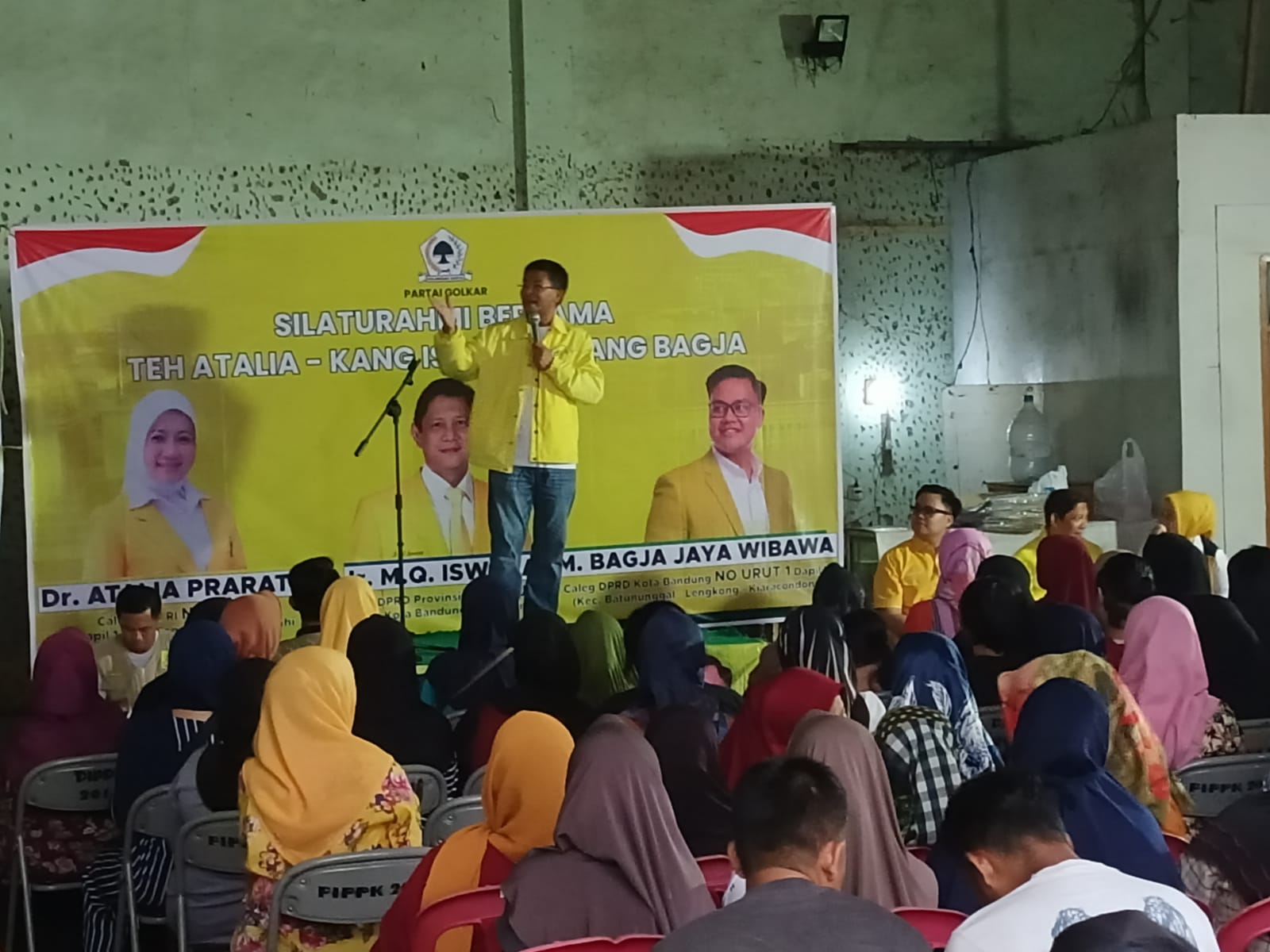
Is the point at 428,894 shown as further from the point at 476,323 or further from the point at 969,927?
the point at 476,323

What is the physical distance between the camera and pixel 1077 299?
285 inches

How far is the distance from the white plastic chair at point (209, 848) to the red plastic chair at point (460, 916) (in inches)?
33.1

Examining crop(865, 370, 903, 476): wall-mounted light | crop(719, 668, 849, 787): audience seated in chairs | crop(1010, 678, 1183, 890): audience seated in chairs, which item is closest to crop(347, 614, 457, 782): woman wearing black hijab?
crop(719, 668, 849, 787): audience seated in chairs

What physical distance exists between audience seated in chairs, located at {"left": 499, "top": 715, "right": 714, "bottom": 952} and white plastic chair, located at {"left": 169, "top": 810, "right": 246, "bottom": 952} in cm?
105

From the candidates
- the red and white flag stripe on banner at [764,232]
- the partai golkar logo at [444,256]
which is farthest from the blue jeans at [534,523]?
the red and white flag stripe on banner at [764,232]

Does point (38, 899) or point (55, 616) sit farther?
point (55, 616)

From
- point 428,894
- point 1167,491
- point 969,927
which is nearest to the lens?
point 969,927

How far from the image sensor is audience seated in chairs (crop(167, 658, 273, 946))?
336cm

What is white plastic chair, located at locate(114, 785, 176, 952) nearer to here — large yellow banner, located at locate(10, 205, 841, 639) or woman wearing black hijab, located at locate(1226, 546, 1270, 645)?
large yellow banner, located at locate(10, 205, 841, 639)

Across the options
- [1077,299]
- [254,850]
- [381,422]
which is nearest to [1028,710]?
[254,850]

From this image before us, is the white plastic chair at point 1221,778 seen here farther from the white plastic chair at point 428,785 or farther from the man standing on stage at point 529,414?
the man standing on stage at point 529,414

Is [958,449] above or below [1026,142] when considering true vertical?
below

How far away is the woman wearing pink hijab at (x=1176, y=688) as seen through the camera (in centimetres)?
387

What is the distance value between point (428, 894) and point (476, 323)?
358 centimetres
